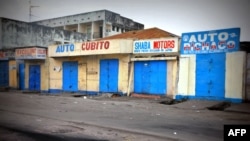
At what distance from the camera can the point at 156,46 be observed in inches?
705

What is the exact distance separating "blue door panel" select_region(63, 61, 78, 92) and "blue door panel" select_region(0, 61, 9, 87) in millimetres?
9522

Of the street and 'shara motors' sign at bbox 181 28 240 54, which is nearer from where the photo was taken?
the street

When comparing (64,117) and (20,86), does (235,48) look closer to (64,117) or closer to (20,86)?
(64,117)

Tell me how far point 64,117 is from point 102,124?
2135mm

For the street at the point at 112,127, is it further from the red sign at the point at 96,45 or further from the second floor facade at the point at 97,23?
the second floor facade at the point at 97,23

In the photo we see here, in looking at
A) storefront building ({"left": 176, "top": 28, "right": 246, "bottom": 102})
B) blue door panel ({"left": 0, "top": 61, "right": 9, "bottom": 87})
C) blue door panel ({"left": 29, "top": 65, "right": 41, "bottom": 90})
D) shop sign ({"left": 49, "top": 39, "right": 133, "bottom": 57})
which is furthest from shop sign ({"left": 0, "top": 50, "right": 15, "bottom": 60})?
storefront building ({"left": 176, "top": 28, "right": 246, "bottom": 102})

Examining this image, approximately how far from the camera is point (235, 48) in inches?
579

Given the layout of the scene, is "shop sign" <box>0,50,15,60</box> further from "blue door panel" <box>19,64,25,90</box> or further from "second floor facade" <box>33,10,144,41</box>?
"second floor facade" <box>33,10,144,41</box>

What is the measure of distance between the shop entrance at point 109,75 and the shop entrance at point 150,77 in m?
1.68

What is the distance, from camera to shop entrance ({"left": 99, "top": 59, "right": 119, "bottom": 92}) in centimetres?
2002

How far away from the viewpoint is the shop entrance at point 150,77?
17.8 meters

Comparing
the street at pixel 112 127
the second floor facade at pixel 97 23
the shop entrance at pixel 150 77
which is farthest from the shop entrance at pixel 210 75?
the second floor facade at pixel 97 23

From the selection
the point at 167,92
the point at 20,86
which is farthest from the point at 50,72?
the point at 167,92

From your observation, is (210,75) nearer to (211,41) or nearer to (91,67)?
(211,41)
